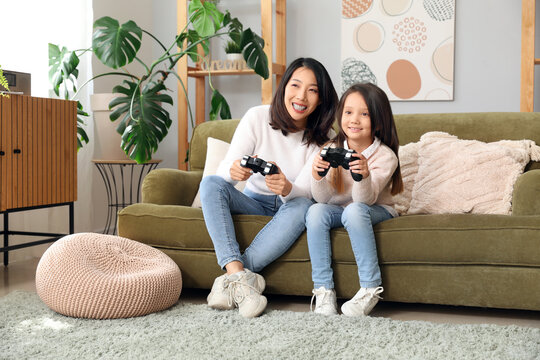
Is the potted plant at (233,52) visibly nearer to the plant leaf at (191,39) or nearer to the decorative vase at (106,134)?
the plant leaf at (191,39)

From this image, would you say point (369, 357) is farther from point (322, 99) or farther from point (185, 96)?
point (185, 96)

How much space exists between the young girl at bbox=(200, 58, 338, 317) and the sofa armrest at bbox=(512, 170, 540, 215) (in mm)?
735

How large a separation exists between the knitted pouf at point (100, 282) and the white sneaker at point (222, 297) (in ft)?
0.50

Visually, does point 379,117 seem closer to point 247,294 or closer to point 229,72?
point 247,294

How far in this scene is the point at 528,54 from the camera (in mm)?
3303

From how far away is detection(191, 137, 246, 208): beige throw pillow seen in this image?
2.73m

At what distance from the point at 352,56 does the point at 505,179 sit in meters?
1.89

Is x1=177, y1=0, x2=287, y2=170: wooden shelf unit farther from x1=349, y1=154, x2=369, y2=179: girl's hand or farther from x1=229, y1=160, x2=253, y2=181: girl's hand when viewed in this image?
x1=349, y1=154, x2=369, y2=179: girl's hand

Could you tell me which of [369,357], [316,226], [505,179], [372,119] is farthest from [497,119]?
[369,357]

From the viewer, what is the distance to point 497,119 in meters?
2.62

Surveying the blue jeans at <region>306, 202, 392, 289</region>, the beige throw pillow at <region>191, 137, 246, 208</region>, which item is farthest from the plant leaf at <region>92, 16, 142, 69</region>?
the blue jeans at <region>306, 202, 392, 289</region>

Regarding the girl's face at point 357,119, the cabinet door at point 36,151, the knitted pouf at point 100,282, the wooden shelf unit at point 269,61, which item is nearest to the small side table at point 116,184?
the wooden shelf unit at point 269,61

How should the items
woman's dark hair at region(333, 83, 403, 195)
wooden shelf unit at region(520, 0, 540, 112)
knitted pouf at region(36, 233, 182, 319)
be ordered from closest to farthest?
1. knitted pouf at region(36, 233, 182, 319)
2. woman's dark hair at region(333, 83, 403, 195)
3. wooden shelf unit at region(520, 0, 540, 112)

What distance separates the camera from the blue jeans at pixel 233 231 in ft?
7.00
